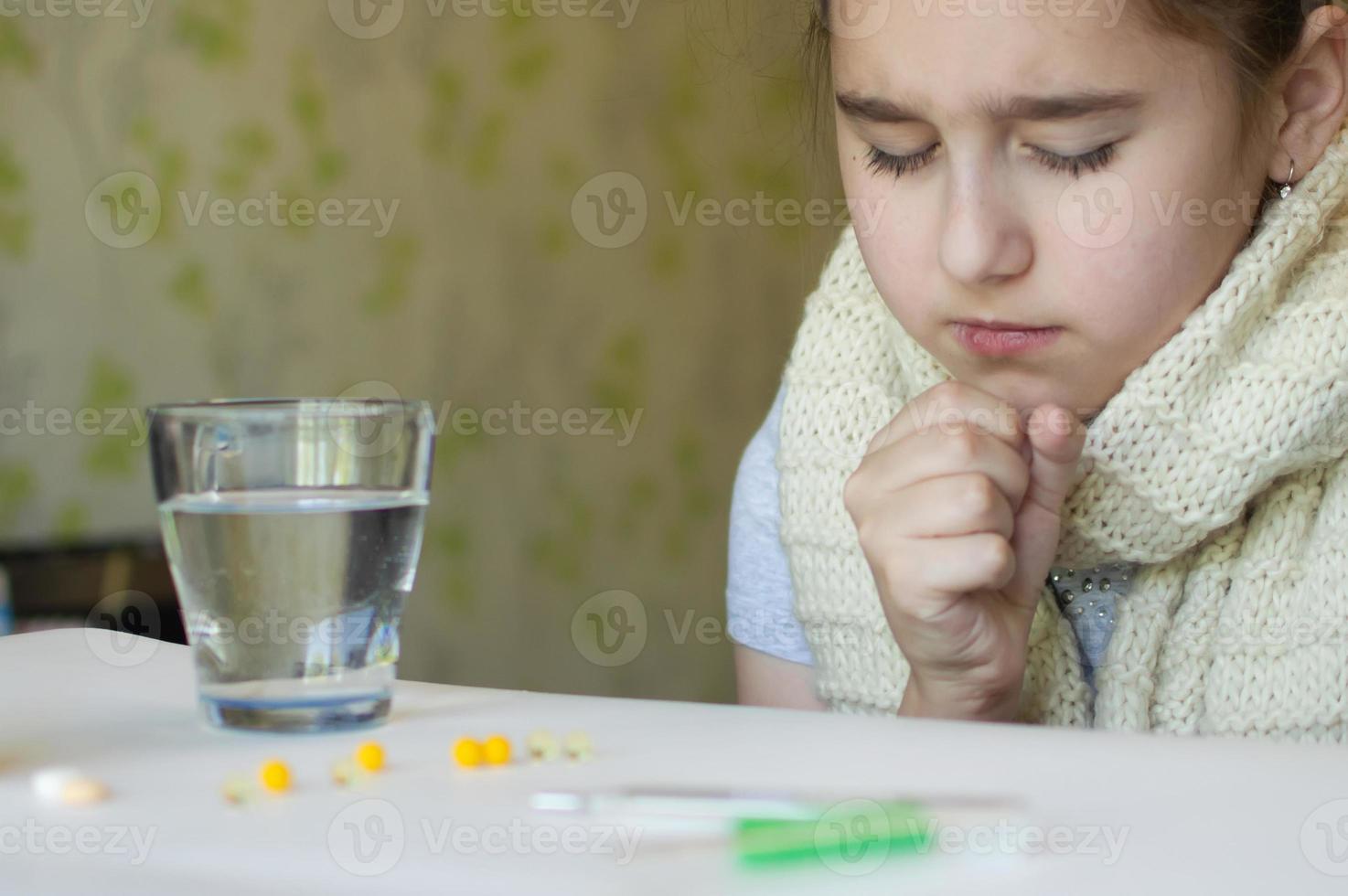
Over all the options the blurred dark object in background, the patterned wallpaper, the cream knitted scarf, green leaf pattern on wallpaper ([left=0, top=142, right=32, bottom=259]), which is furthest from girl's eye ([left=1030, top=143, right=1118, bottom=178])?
green leaf pattern on wallpaper ([left=0, top=142, right=32, bottom=259])

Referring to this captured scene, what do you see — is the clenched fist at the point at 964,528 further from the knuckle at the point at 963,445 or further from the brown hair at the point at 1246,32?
the brown hair at the point at 1246,32

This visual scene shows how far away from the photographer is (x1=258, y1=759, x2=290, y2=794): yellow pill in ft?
1.34

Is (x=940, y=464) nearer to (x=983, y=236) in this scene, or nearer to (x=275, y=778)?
(x=983, y=236)

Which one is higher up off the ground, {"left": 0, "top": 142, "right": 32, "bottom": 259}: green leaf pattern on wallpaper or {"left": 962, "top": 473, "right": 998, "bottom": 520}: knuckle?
{"left": 0, "top": 142, "right": 32, "bottom": 259}: green leaf pattern on wallpaper

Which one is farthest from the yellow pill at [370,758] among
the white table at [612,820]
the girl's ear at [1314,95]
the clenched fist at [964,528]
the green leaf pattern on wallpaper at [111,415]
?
the green leaf pattern on wallpaper at [111,415]

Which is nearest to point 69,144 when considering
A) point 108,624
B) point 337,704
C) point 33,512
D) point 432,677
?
point 33,512

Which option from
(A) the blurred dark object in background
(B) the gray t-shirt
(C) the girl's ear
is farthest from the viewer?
(A) the blurred dark object in background

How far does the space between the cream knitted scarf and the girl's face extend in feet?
0.11

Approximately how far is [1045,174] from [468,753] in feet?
1.42

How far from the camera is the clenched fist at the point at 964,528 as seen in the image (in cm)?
70

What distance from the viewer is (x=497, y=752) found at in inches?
17.2

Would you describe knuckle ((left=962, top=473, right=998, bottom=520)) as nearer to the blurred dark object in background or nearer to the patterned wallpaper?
the patterned wallpaper

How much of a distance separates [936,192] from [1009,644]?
242 millimetres

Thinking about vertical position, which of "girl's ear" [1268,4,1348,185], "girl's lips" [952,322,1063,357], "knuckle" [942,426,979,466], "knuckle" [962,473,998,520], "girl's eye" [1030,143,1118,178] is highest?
"girl's ear" [1268,4,1348,185]
